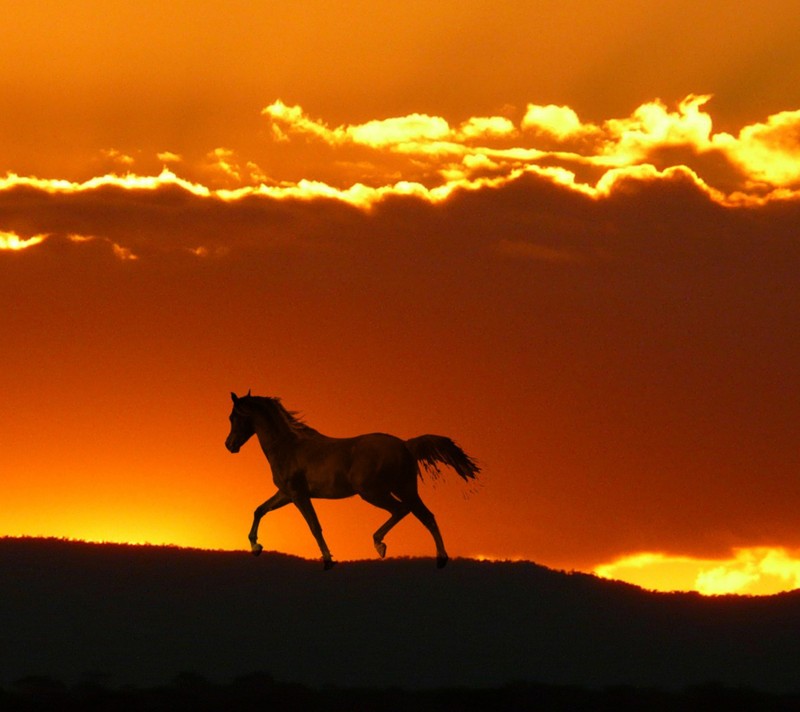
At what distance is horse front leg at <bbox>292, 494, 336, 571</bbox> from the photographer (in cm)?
3334

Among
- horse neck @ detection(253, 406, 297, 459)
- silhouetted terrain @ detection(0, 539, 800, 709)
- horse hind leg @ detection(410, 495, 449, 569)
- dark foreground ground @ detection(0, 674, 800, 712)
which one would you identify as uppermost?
horse neck @ detection(253, 406, 297, 459)

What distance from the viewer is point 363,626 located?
3431 centimetres

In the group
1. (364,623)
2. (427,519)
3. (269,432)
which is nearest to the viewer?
(427,519)

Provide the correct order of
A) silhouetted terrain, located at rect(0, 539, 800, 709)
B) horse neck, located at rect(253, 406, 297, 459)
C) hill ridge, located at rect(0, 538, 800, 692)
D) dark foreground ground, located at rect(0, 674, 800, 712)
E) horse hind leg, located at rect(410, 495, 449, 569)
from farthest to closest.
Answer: horse neck, located at rect(253, 406, 297, 459) → horse hind leg, located at rect(410, 495, 449, 569) → hill ridge, located at rect(0, 538, 800, 692) → silhouetted terrain, located at rect(0, 539, 800, 709) → dark foreground ground, located at rect(0, 674, 800, 712)

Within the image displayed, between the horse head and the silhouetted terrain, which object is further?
the horse head

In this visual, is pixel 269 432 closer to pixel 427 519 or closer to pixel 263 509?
pixel 263 509

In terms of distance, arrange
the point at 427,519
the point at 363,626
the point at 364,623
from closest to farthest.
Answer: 1. the point at 427,519
2. the point at 363,626
3. the point at 364,623

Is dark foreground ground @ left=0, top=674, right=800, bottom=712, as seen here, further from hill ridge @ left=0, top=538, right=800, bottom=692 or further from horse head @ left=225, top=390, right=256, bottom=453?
horse head @ left=225, top=390, right=256, bottom=453

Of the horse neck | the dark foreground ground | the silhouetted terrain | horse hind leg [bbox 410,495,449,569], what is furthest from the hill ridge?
the horse neck

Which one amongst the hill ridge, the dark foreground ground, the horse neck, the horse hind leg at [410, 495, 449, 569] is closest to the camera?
the dark foreground ground

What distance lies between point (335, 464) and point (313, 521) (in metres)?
1.16

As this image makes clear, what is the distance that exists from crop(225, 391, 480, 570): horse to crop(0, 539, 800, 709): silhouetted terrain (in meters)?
1.87

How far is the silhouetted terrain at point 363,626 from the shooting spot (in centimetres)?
3166

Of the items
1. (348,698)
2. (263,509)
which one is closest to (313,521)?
(263,509)
